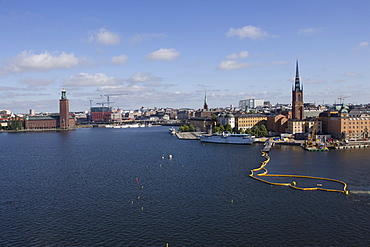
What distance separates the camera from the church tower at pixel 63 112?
387 feet

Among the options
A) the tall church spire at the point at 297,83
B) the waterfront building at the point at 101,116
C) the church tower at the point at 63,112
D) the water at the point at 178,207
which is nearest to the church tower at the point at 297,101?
the tall church spire at the point at 297,83

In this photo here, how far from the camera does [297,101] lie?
67.9m

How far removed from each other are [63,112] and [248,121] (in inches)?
2757

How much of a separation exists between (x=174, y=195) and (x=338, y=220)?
9.38 meters

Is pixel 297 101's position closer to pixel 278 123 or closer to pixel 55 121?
pixel 278 123

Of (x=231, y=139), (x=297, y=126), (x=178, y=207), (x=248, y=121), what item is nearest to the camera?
(x=178, y=207)

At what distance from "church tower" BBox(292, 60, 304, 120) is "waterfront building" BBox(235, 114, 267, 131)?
7.56 metres

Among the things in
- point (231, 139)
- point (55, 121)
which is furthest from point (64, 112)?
point (231, 139)

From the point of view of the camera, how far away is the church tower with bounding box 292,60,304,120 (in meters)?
66.9

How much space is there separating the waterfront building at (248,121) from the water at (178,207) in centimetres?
3955

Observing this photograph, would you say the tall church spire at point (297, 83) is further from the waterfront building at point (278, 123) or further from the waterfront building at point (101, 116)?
the waterfront building at point (101, 116)

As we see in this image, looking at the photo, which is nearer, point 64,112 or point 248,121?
point 248,121

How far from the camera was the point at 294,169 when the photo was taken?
98.0 feet

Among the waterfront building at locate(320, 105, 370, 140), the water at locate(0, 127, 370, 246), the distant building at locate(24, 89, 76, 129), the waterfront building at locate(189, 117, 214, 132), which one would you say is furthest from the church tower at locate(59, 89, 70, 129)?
the water at locate(0, 127, 370, 246)
